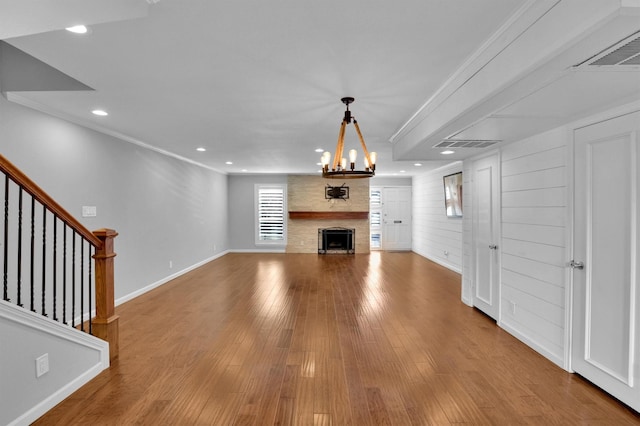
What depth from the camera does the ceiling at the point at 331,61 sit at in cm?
154

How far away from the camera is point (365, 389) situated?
2438 mm

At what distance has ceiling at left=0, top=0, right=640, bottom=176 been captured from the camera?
154cm

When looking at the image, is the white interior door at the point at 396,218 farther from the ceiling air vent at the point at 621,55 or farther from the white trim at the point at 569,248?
the ceiling air vent at the point at 621,55

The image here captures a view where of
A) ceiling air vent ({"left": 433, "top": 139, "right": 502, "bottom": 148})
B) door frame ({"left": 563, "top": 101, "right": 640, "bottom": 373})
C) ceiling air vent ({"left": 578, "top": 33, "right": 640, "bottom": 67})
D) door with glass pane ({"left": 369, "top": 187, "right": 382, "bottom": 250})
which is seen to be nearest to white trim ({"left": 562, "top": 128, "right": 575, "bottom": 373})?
door frame ({"left": 563, "top": 101, "right": 640, "bottom": 373})

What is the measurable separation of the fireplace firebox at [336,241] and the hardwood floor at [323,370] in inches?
186

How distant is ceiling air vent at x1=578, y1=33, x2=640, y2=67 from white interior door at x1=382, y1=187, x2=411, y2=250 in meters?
8.56

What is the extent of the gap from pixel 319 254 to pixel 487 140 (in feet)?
21.6

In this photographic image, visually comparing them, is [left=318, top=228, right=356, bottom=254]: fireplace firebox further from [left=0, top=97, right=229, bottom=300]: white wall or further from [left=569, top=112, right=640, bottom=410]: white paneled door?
[left=569, top=112, right=640, bottom=410]: white paneled door

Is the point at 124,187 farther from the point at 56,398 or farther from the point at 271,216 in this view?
the point at 271,216

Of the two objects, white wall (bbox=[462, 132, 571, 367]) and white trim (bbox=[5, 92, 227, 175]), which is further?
white trim (bbox=[5, 92, 227, 175])

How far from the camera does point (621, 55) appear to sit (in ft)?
4.84

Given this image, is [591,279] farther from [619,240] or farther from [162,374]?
[162,374]

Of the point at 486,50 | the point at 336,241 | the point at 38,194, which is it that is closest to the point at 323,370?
the point at 38,194

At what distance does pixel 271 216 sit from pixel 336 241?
83.4 inches
